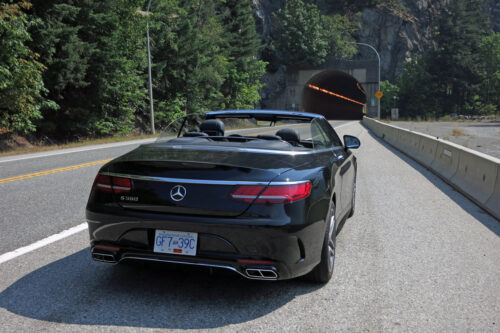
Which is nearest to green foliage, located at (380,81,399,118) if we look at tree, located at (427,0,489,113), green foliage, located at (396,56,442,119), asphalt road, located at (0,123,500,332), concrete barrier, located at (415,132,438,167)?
green foliage, located at (396,56,442,119)

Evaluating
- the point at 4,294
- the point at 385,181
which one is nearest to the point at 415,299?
the point at 4,294

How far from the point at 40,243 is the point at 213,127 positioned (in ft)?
7.14

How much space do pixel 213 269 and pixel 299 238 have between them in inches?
25.6

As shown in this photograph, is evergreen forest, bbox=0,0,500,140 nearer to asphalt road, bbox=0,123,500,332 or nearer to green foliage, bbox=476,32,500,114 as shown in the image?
green foliage, bbox=476,32,500,114

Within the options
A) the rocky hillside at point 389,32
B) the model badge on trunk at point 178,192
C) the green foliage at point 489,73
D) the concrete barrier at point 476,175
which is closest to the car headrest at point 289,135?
the model badge on trunk at point 178,192

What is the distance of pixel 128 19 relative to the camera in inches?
1072

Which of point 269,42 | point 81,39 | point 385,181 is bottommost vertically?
point 385,181

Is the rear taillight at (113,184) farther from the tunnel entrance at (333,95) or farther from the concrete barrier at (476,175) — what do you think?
the tunnel entrance at (333,95)

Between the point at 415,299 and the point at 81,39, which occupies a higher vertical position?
the point at 81,39

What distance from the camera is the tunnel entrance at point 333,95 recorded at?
2916 inches

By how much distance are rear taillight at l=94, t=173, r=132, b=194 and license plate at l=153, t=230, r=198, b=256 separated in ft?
1.41

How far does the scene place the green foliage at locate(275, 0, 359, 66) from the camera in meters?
70.8

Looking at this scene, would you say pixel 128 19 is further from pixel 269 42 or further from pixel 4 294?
pixel 269 42

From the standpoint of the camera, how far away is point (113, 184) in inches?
143
